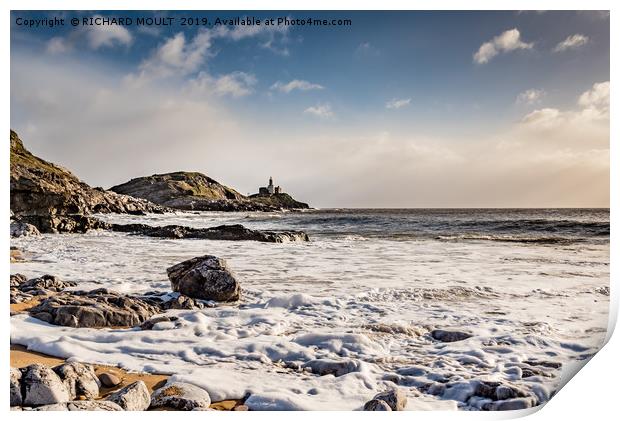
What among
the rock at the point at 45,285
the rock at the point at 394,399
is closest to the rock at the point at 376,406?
the rock at the point at 394,399

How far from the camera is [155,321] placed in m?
5.01

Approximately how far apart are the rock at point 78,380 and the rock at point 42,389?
A: 0.07 metres

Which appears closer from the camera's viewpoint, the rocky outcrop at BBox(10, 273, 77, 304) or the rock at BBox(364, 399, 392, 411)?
the rock at BBox(364, 399, 392, 411)

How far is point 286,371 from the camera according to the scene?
3928 millimetres

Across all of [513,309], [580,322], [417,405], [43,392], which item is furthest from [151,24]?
[580,322]

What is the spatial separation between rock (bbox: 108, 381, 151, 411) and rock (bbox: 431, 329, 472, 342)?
2967 millimetres

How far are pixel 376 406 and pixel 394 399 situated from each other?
0.49ft

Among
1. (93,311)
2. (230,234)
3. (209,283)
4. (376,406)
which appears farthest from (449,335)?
(230,234)

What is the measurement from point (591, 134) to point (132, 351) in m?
7.25

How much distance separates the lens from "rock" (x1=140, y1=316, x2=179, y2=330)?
16.0ft

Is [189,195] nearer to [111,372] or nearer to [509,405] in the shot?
[111,372]

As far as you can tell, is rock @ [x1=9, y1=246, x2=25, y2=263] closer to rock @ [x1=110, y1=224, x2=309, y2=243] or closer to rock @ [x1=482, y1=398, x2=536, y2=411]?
rock @ [x1=110, y1=224, x2=309, y2=243]

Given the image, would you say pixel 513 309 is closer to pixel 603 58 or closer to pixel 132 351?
pixel 603 58

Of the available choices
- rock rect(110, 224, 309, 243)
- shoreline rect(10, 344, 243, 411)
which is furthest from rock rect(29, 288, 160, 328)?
rock rect(110, 224, 309, 243)
